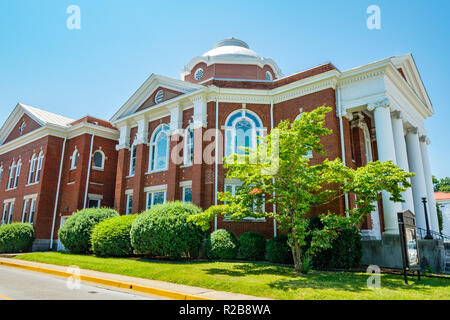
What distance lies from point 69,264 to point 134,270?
4534 millimetres

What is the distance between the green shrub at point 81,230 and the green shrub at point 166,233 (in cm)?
478

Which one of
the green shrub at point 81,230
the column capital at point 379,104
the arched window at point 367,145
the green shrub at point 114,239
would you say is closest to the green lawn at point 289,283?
the green shrub at point 114,239

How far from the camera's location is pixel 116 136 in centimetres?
2753

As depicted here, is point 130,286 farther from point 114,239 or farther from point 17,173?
point 17,173

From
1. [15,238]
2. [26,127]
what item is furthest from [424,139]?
[26,127]

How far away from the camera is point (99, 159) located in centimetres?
2675

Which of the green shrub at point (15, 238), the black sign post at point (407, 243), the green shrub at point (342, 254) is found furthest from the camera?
the green shrub at point (15, 238)

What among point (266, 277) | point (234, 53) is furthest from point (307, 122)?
point (234, 53)

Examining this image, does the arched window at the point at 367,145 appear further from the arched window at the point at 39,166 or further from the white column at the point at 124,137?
the arched window at the point at 39,166

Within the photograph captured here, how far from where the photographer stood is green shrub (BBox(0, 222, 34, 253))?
23516mm

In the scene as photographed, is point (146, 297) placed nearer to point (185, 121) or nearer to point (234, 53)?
point (185, 121)

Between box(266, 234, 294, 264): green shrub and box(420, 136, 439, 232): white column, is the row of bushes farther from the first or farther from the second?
box(420, 136, 439, 232): white column

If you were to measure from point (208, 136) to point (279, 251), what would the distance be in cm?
809

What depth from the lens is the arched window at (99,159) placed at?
26516 millimetres
